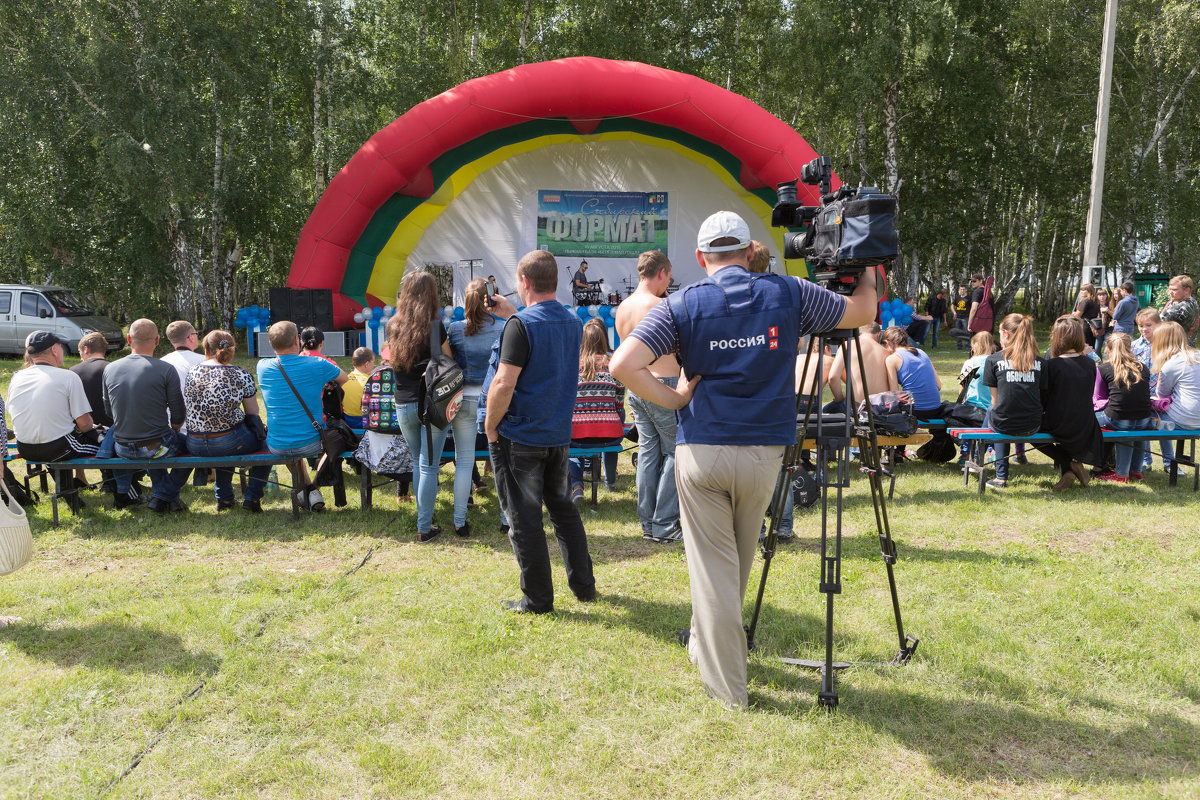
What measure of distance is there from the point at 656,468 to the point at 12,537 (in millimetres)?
3561

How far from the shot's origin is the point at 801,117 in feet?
79.7

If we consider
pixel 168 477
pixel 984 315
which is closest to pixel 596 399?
pixel 168 477

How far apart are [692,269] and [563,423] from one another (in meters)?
14.0

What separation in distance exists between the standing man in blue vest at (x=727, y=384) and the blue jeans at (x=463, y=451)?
7.87 feet

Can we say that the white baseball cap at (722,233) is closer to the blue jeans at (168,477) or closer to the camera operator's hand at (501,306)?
the camera operator's hand at (501,306)

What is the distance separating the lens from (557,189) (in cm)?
1802

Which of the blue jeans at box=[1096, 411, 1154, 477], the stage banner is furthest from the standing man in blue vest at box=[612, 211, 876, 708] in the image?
the stage banner

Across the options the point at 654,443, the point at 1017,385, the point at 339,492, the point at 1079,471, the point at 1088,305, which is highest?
the point at 1088,305

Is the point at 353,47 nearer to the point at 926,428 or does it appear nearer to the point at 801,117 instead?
the point at 801,117

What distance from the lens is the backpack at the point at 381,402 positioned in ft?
19.9

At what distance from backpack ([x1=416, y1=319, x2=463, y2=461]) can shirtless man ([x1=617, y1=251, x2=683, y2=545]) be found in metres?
1.04

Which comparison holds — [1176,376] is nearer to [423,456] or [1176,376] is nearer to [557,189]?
[423,456]

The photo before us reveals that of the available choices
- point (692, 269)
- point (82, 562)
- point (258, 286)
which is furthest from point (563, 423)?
point (258, 286)

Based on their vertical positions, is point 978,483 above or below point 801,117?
below
